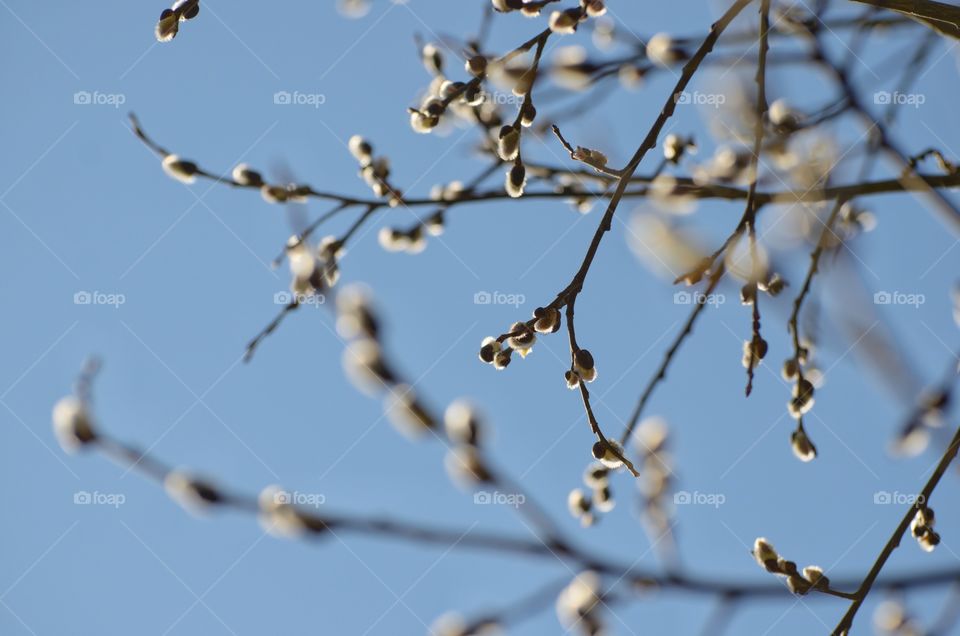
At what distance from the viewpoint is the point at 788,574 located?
1541 millimetres

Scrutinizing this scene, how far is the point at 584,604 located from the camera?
1.76 metres

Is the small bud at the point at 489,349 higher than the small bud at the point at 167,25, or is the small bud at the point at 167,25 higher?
the small bud at the point at 167,25

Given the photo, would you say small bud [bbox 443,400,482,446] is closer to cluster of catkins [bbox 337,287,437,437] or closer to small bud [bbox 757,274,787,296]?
cluster of catkins [bbox 337,287,437,437]

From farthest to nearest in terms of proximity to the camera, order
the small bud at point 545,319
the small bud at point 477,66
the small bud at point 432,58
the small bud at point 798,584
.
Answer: the small bud at point 432,58 < the small bud at point 477,66 < the small bud at point 798,584 < the small bud at point 545,319

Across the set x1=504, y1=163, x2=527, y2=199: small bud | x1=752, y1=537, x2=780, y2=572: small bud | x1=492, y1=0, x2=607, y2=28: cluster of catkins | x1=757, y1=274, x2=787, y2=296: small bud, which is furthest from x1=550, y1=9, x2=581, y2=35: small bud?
x1=752, y1=537, x2=780, y2=572: small bud

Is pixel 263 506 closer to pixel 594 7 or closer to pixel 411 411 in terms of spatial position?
pixel 411 411

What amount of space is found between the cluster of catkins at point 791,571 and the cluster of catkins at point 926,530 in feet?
0.73

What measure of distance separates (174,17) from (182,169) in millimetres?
476

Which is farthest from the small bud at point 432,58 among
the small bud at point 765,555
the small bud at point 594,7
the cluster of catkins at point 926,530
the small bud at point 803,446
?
the cluster of catkins at point 926,530

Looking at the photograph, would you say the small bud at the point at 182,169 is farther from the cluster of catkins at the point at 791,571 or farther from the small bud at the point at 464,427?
the cluster of catkins at the point at 791,571

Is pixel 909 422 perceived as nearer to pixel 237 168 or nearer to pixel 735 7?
pixel 735 7

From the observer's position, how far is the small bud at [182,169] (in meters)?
1.96

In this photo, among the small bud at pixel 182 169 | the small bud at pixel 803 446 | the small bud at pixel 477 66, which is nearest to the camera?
the small bud at pixel 477 66

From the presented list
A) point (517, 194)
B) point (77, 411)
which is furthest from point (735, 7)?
point (77, 411)
